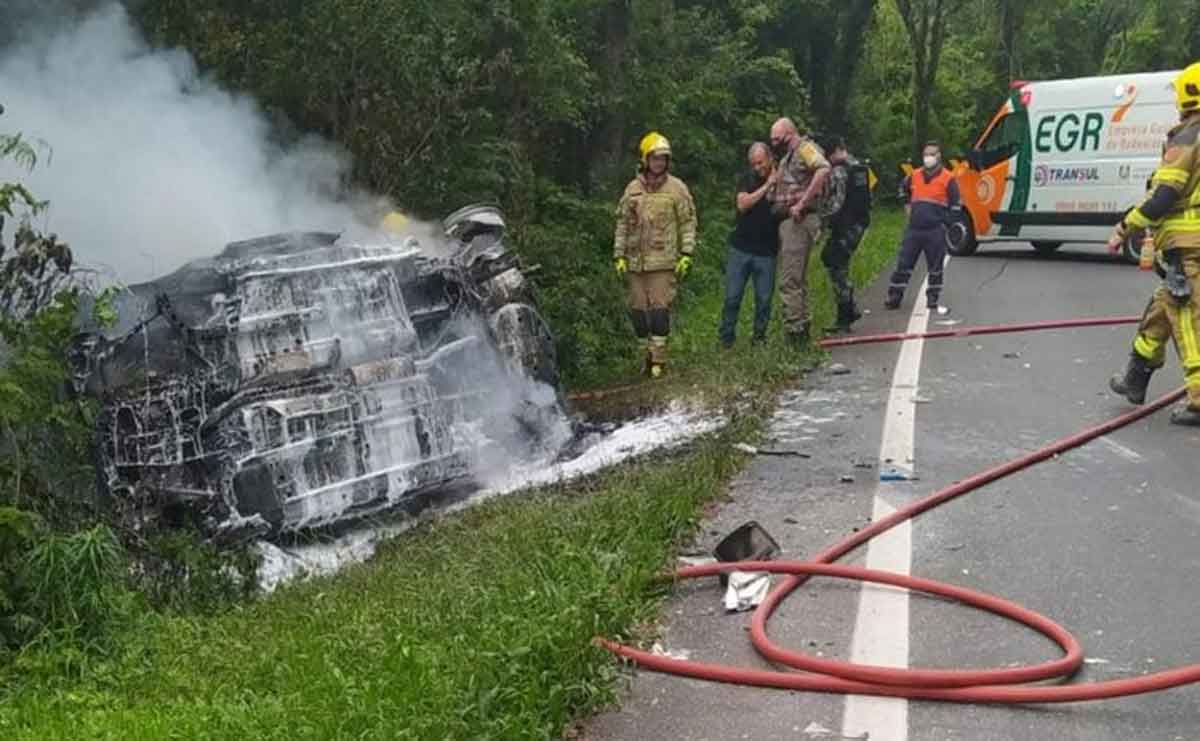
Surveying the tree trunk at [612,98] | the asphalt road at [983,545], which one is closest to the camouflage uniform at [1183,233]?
the asphalt road at [983,545]

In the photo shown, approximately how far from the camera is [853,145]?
31.6m

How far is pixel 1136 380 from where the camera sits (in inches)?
289

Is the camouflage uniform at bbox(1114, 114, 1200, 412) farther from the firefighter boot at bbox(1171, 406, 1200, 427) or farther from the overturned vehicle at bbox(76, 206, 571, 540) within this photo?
the overturned vehicle at bbox(76, 206, 571, 540)

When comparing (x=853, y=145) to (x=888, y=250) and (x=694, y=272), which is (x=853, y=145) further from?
(x=694, y=272)

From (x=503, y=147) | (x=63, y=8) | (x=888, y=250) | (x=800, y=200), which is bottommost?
(x=888, y=250)

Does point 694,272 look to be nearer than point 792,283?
No

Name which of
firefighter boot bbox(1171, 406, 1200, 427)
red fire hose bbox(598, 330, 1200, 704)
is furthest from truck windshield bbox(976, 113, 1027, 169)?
red fire hose bbox(598, 330, 1200, 704)

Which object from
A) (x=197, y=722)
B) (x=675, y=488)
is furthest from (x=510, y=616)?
(x=675, y=488)

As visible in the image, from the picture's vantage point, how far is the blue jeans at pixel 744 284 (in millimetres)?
9797

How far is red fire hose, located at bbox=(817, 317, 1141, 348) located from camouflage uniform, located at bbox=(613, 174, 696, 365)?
1.40 metres

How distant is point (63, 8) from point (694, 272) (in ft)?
33.5

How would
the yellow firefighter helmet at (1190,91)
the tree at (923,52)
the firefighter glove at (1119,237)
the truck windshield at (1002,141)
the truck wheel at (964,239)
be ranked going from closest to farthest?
the yellow firefighter helmet at (1190,91), the firefighter glove at (1119,237), the truck windshield at (1002,141), the truck wheel at (964,239), the tree at (923,52)

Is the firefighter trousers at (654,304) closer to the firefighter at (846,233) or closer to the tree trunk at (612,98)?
the firefighter at (846,233)

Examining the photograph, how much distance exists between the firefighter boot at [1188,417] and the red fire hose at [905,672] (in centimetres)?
323
